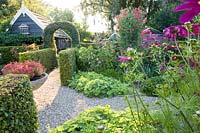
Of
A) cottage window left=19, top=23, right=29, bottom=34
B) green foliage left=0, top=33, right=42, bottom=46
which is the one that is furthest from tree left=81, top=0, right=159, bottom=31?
green foliage left=0, top=33, right=42, bottom=46

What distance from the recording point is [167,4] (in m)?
17.9

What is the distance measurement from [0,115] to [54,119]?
2237 millimetres

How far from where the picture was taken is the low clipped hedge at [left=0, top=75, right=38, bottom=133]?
267cm

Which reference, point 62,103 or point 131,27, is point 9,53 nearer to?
point 131,27

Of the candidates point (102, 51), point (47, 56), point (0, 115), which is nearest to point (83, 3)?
point (47, 56)

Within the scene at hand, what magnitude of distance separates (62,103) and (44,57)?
16.9 feet

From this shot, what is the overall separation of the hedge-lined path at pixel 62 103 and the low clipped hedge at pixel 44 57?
81.6 inches

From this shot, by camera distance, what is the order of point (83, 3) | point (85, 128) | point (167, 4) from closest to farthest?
point (85, 128), point (167, 4), point (83, 3)

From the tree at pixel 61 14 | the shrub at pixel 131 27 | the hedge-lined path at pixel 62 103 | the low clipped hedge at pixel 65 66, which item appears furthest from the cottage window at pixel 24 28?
the tree at pixel 61 14

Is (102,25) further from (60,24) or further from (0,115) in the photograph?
(0,115)

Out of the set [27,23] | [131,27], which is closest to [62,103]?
[131,27]

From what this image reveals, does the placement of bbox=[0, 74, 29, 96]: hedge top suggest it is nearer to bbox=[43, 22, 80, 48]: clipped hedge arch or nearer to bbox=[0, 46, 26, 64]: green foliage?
bbox=[43, 22, 80, 48]: clipped hedge arch

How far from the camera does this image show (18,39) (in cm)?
1659

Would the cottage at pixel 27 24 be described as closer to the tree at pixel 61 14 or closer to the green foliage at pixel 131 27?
the green foliage at pixel 131 27
